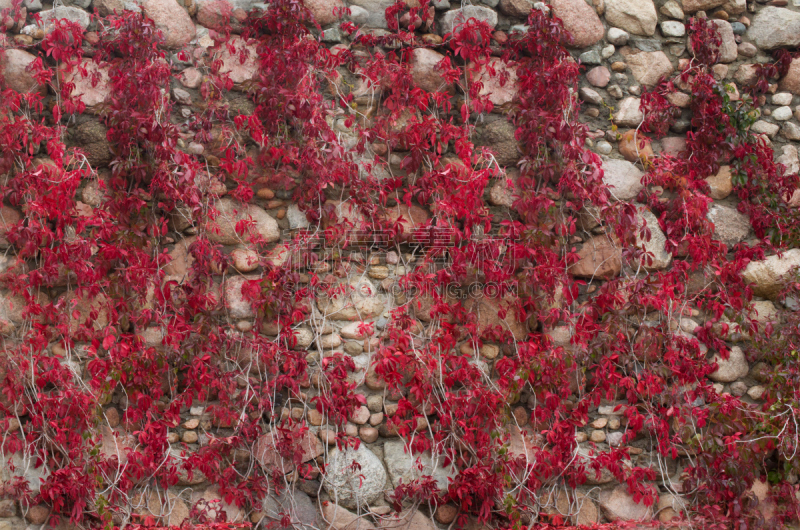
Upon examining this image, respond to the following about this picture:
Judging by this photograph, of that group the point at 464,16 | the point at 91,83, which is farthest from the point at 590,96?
the point at 91,83

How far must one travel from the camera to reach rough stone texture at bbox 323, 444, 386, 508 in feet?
9.55

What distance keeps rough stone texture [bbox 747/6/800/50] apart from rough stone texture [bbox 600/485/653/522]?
9.08ft

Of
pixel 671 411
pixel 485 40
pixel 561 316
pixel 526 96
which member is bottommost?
pixel 671 411

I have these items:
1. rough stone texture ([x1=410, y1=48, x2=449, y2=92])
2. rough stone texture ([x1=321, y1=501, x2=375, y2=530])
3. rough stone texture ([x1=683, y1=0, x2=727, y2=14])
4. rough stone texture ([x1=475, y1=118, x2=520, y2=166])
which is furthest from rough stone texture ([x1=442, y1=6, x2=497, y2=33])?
rough stone texture ([x1=321, y1=501, x2=375, y2=530])

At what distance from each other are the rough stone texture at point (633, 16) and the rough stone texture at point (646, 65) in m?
0.15

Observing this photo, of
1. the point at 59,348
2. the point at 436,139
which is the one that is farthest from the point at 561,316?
the point at 59,348

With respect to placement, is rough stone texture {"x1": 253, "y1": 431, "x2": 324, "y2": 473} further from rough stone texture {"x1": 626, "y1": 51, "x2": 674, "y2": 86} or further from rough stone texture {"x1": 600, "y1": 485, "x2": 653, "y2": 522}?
rough stone texture {"x1": 626, "y1": 51, "x2": 674, "y2": 86}

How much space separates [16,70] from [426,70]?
6.82ft

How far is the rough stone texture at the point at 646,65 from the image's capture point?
340cm

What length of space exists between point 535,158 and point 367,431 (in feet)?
5.65

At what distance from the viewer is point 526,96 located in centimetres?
324

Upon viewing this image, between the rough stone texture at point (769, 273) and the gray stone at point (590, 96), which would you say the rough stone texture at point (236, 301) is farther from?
the rough stone texture at point (769, 273)

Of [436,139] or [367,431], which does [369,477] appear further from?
[436,139]

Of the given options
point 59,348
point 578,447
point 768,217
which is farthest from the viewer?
point 768,217
